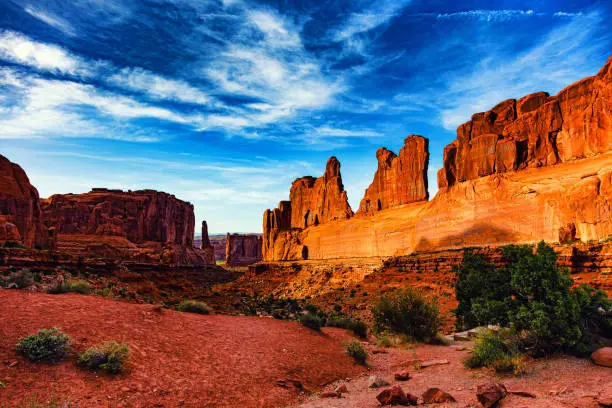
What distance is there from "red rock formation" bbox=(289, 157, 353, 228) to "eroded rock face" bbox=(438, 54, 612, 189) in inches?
965

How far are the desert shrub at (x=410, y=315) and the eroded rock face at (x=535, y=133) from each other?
22.3m

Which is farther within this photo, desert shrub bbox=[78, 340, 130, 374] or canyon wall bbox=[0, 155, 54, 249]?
canyon wall bbox=[0, 155, 54, 249]

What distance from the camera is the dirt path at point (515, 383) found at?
5.72m

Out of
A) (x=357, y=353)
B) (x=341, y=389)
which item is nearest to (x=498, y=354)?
(x=341, y=389)

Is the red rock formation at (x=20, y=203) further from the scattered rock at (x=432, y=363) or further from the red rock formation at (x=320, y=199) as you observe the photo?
the scattered rock at (x=432, y=363)

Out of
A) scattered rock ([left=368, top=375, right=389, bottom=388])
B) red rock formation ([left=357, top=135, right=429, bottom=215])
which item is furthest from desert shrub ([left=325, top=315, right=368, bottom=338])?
red rock formation ([left=357, top=135, right=429, bottom=215])

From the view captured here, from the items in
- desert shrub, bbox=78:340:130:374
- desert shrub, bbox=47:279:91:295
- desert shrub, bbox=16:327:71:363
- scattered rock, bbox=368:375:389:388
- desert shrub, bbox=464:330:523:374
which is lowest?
scattered rock, bbox=368:375:389:388

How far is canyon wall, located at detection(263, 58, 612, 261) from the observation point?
85.5 feet

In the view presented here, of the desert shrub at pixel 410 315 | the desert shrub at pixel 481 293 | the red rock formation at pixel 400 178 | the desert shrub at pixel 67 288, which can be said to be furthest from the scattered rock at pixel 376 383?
the red rock formation at pixel 400 178

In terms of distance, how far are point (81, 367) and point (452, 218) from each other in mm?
36588

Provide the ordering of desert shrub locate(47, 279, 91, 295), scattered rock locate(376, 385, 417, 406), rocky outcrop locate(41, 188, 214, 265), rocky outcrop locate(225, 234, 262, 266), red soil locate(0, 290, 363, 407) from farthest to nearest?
rocky outcrop locate(225, 234, 262, 266) → rocky outcrop locate(41, 188, 214, 265) → desert shrub locate(47, 279, 91, 295) → scattered rock locate(376, 385, 417, 406) → red soil locate(0, 290, 363, 407)

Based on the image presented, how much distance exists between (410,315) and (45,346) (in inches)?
474

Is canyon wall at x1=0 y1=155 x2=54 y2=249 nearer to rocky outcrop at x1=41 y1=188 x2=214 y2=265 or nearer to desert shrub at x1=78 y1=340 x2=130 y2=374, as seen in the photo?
rocky outcrop at x1=41 y1=188 x2=214 y2=265

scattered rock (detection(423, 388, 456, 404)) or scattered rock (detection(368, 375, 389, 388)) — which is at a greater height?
scattered rock (detection(423, 388, 456, 404))
